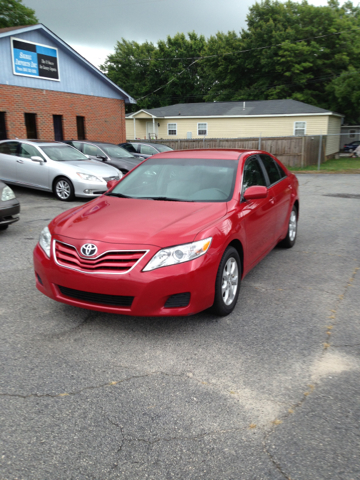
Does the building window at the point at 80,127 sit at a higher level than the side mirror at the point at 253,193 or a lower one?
higher

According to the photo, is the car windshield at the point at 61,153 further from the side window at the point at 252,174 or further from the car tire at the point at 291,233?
Answer: the side window at the point at 252,174

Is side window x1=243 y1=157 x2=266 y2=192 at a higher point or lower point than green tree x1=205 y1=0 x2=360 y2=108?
lower

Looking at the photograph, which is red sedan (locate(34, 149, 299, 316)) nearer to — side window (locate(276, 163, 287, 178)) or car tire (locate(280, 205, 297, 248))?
side window (locate(276, 163, 287, 178))

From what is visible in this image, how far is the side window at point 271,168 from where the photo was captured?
580cm

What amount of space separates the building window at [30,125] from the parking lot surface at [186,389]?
53.0 ft

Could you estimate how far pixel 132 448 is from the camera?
7.89ft

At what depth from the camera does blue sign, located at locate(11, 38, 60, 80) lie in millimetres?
18219

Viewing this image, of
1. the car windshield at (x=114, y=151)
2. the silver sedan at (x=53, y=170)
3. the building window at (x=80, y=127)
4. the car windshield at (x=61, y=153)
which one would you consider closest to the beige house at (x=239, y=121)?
the building window at (x=80, y=127)

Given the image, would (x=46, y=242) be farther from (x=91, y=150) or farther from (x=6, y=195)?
(x=91, y=150)

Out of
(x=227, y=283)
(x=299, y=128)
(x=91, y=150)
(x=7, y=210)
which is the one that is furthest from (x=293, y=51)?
(x=227, y=283)

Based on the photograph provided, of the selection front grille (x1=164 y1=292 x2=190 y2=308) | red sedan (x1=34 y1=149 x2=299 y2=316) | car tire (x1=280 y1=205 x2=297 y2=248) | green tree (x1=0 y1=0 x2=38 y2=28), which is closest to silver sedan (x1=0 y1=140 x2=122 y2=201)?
car tire (x1=280 y1=205 x2=297 y2=248)

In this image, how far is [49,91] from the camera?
1992 cm

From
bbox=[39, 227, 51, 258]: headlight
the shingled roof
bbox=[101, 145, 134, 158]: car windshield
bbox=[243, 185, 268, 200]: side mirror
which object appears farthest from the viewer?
the shingled roof

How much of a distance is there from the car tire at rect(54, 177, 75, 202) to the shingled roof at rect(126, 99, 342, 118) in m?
25.2
